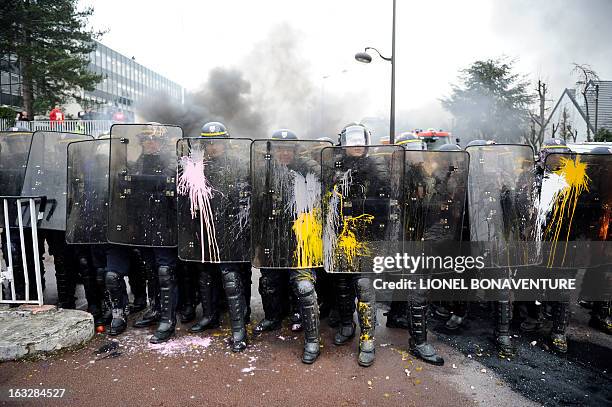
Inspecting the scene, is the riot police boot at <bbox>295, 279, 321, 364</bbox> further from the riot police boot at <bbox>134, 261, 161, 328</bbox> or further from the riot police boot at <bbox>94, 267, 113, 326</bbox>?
the riot police boot at <bbox>94, 267, 113, 326</bbox>

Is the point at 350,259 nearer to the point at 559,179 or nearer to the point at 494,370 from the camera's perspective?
the point at 494,370

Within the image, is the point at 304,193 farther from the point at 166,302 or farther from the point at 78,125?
the point at 78,125

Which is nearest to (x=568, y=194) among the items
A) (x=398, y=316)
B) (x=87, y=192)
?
(x=398, y=316)

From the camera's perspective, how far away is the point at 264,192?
12.4ft

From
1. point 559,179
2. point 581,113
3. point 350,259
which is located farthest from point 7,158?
point 581,113

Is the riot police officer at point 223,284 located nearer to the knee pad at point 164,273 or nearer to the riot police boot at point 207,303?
the riot police boot at point 207,303

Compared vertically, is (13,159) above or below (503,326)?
above

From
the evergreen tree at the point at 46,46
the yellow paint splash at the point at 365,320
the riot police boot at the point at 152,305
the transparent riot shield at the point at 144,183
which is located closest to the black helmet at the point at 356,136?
the yellow paint splash at the point at 365,320

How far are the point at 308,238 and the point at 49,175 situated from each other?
3171mm

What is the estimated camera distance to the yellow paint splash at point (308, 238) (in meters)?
3.77

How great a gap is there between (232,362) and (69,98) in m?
21.6

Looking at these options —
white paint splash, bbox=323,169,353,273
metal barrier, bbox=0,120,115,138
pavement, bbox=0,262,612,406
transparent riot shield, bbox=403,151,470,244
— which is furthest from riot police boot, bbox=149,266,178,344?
metal barrier, bbox=0,120,115,138

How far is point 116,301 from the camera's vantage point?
4.45 meters

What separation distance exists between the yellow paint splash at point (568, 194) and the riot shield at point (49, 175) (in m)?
4.97
